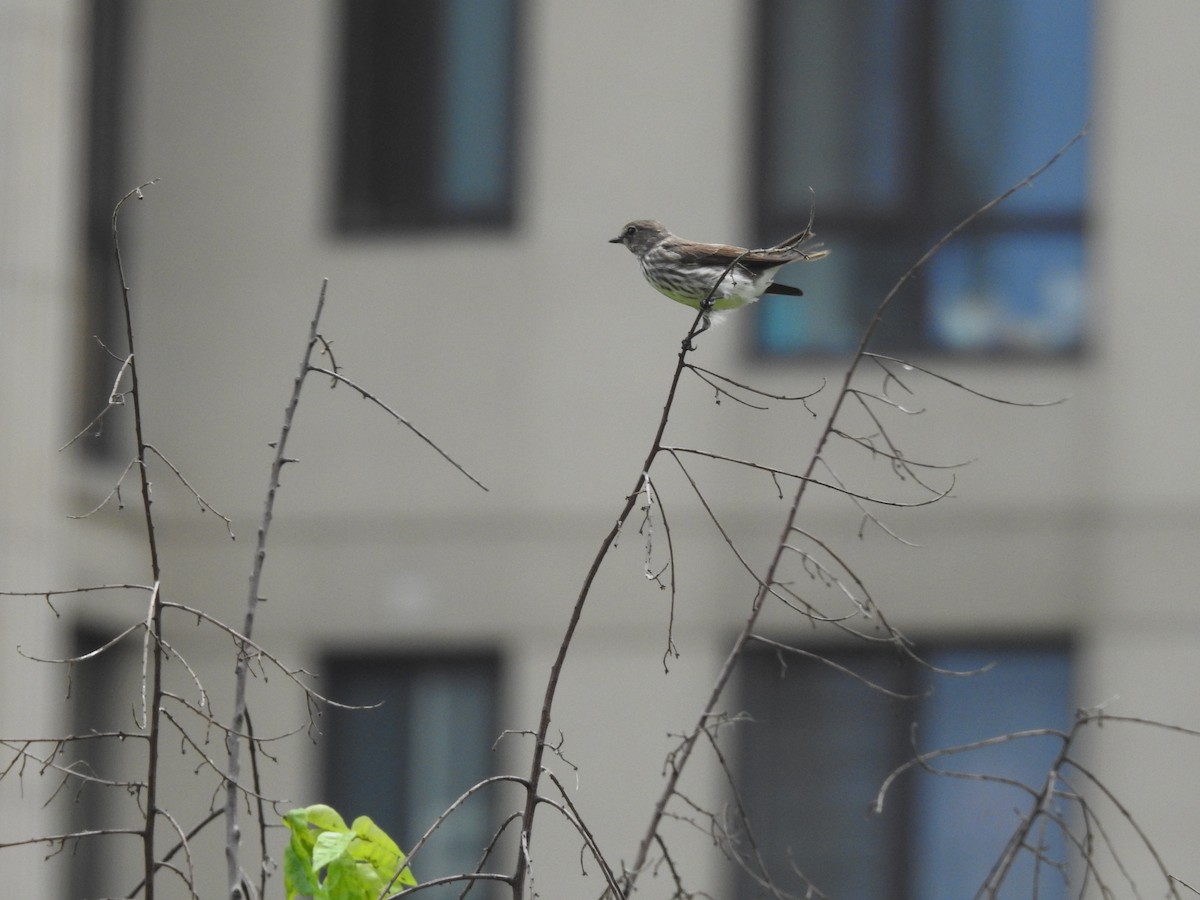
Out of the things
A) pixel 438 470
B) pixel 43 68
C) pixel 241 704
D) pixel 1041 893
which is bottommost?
pixel 1041 893

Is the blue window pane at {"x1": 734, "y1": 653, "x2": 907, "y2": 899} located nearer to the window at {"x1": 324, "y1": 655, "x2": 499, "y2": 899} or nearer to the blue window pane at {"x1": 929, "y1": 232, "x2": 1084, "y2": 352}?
the window at {"x1": 324, "y1": 655, "x2": 499, "y2": 899}

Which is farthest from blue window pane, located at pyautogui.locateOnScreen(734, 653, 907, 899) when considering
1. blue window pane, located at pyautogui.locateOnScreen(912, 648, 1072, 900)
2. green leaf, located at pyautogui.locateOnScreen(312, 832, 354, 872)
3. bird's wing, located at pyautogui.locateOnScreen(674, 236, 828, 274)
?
green leaf, located at pyautogui.locateOnScreen(312, 832, 354, 872)

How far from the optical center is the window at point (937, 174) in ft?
27.6

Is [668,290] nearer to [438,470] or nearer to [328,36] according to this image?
[438,470]

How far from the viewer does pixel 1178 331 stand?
312 inches

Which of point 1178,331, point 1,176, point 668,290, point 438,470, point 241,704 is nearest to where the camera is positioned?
point 241,704

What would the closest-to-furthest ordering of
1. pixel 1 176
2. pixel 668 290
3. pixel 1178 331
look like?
pixel 668 290 < pixel 1 176 < pixel 1178 331

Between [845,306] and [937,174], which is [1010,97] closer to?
[937,174]

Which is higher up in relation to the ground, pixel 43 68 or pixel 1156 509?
pixel 43 68

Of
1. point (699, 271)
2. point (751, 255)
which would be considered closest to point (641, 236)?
point (699, 271)

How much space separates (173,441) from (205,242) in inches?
39.7

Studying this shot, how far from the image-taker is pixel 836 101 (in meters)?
8.60

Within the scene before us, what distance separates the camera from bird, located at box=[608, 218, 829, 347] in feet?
12.8

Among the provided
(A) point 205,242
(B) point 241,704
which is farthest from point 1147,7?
(B) point 241,704
